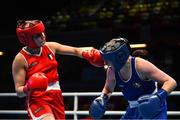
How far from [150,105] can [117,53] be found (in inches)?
18.8

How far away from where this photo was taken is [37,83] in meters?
3.37

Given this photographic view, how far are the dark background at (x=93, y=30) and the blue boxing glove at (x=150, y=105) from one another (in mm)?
4578

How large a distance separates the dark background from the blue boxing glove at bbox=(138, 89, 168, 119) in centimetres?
458

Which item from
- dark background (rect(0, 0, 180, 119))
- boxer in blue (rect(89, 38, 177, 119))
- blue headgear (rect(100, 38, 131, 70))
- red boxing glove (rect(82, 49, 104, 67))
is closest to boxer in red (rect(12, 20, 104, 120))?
red boxing glove (rect(82, 49, 104, 67))

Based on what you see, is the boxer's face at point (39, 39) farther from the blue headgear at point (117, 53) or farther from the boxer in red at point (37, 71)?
the blue headgear at point (117, 53)

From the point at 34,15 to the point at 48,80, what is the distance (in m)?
9.93

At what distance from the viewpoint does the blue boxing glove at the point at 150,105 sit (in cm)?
289

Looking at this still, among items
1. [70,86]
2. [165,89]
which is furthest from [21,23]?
[70,86]

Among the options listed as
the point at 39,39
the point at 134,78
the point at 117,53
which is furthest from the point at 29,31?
the point at 134,78

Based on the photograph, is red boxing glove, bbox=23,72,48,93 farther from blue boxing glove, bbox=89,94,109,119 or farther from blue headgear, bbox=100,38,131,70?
blue headgear, bbox=100,38,131,70

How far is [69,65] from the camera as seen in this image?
33.7 ft

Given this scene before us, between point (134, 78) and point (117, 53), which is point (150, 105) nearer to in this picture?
point (134, 78)

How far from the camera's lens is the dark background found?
31.7ft

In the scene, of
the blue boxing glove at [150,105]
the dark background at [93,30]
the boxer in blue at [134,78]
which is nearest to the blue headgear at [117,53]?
the boxer in blue at [134,78]
